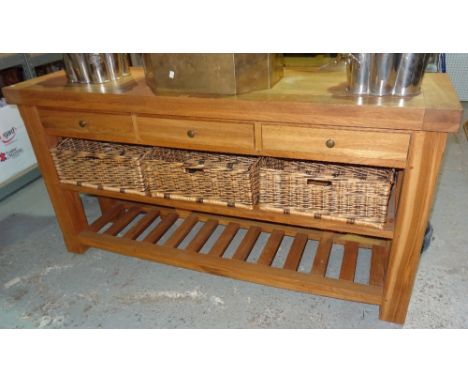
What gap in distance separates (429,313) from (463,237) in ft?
1.99

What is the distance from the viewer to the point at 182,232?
194 centimetres

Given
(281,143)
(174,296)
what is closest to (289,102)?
(281,143)

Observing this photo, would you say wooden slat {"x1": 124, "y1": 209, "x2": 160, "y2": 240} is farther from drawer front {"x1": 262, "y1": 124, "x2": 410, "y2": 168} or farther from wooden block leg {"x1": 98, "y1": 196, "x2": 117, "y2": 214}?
drawer front {"x1": 262, "y1": 124, "x2": 410, "y2": 168}

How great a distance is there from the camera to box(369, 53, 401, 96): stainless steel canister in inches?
44.9

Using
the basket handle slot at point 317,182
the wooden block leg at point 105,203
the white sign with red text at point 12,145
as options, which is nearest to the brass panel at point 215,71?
the basket handle slot at point 317,182

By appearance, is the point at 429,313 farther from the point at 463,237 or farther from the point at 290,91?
the point at 290,91

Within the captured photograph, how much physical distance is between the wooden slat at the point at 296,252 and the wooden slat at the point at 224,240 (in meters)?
0.30

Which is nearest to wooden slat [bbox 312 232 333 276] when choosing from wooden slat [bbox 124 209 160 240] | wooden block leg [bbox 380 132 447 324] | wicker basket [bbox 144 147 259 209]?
wooden block leg [bbox 380 132 447 324]

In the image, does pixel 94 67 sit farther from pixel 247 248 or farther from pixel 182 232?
pixel 247 248

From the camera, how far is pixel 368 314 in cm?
153

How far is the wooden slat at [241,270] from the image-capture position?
1.48 meters

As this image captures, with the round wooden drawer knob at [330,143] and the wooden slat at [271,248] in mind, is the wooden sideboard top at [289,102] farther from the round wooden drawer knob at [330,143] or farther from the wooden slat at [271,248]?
the wooden slat at [271,248]

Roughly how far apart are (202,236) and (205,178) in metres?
0.46

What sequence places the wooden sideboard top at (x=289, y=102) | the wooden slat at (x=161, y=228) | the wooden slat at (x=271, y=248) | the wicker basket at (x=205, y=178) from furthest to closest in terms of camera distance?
the wooden slat at (x=161, y=228), the wooden slat at (x=271, y=248), the wicker basket at (x=205, y=178), the wooden sideboard top at (x=289, y=102)
